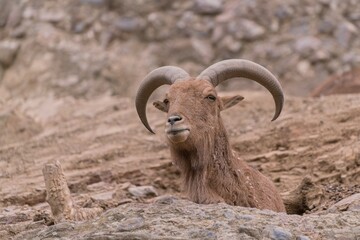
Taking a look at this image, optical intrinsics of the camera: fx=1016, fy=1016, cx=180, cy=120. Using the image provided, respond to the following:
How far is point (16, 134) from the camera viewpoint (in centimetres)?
2052

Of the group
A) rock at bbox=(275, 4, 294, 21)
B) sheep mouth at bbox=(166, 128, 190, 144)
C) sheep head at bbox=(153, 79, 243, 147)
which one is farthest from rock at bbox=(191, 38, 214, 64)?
sheep mouth at bbox=(166, 128, 190, 144)

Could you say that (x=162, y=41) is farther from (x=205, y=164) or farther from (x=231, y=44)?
(x=205, y=164)

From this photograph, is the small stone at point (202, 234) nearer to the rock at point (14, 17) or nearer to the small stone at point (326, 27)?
the small stone at point (326, 27)

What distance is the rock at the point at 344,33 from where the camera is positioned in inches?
1045

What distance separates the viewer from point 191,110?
1199cm

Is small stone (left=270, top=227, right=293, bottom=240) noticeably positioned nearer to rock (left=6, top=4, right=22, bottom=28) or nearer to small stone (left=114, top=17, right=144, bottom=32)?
small stone (left=114, top=17, right=144, bottom=32)

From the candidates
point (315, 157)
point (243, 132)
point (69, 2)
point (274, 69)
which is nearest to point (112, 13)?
point (69, 2)

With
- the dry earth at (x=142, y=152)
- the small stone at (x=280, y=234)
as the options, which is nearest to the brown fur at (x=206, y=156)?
the dry earth at (x=142, y=152)

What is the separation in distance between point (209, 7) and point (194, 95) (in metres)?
15.3

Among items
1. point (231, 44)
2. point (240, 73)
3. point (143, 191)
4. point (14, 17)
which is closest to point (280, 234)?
point (240, 73)

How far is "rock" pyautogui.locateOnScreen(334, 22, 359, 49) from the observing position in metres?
26.5

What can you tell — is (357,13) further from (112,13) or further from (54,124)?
(54,124)

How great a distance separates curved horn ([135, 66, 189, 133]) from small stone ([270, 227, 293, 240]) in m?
3.46

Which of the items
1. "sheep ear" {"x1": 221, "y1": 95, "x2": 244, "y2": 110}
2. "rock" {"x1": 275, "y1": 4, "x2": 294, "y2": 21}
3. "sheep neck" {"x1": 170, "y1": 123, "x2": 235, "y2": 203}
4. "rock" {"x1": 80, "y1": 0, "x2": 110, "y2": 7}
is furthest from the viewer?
"rock" {"x1": 80, "y1": 0, "x2": 110, "y2": 7}
